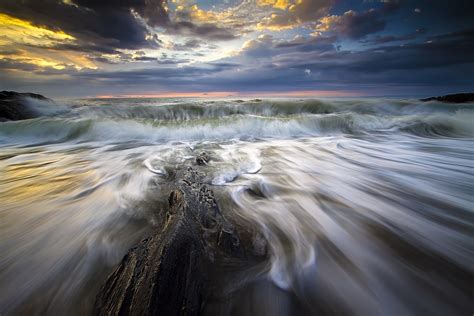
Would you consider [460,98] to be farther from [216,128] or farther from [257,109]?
[216,128]

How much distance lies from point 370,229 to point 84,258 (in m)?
2.92

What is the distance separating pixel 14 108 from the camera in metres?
13.3

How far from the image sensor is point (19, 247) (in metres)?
2.24

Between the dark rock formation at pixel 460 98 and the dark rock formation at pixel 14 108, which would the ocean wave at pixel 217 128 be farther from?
the dark rock formation at pixel 460 98

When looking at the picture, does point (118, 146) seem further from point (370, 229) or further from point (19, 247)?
point (370, 229)

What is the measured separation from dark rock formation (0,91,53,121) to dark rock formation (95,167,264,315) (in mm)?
15677

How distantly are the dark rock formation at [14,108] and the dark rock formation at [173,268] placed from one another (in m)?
15.7

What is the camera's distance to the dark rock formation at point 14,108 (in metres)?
12.5

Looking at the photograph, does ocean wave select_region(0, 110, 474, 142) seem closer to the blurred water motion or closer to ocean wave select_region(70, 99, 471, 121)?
the blurred water motion

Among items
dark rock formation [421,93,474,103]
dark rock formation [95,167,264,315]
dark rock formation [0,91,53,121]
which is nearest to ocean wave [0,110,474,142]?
dark rock formation [0,91,53,121]

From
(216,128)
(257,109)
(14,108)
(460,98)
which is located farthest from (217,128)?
(460,98)

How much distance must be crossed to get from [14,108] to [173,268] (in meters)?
17.8

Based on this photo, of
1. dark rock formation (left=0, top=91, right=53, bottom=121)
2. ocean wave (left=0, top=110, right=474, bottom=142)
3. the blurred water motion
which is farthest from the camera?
dark rock formation (left=0, top=91, right=53, bottom=121)

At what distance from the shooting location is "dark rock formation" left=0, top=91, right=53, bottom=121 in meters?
12.5
